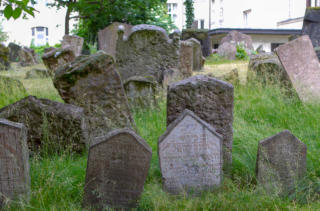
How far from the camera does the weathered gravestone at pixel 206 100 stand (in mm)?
3711

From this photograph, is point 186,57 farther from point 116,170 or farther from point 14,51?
point 14,51

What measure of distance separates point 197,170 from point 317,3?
23.1m

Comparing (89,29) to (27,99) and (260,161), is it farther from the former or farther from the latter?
(260,161)

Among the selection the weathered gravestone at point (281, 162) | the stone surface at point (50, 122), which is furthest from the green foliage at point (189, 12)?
the weathered gravestone at point (281, 162)

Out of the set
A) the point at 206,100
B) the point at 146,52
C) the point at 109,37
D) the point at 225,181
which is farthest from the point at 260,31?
the point at 225,181

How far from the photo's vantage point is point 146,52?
27.5ft

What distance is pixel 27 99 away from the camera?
13.9 feet

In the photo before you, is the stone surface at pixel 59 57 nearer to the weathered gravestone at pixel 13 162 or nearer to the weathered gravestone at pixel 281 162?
the weathered gravestone at pixel 13 162

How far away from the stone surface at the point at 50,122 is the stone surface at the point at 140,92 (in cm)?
217

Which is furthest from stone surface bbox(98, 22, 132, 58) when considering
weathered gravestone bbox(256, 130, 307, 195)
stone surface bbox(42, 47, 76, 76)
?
weathered gravestone bbox(256, 130, 307, 195)

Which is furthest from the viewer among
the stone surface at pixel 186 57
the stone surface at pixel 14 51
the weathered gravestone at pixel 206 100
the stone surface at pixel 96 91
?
the stone surface at pixel 14 51

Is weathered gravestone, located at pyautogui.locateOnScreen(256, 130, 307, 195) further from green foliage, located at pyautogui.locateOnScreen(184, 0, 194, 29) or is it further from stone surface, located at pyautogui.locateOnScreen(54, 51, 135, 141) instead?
green foliage, located at pyautogui.locateOnScreen(184, 0, 194, 29)

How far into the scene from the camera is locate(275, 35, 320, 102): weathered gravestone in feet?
21.1

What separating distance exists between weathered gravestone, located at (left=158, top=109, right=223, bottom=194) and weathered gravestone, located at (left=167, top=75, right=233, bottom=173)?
420 millimetres
